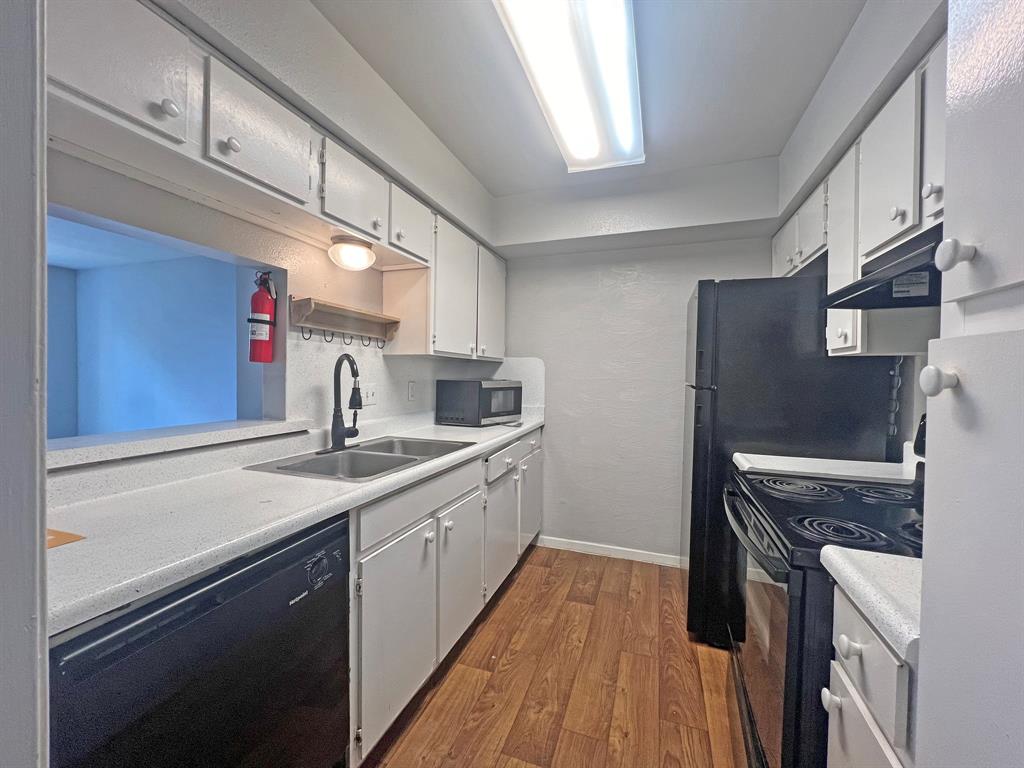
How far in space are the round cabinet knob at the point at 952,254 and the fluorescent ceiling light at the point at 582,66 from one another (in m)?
1.23

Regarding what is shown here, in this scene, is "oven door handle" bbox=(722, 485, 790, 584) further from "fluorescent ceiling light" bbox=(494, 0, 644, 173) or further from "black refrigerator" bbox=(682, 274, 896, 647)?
"fluorescent ceiling light" bbox=(494, 0, 644, 173)

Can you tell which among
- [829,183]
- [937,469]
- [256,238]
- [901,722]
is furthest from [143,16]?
[829,183]

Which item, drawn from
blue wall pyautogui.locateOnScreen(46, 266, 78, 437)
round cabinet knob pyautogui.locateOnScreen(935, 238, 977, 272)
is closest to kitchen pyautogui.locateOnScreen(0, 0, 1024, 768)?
round cabinet knob pyautogui.locateOnScreen(935, 238, 977, 272)

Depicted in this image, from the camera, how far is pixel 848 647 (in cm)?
75

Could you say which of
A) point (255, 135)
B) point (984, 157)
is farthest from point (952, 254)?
point (255, 135)

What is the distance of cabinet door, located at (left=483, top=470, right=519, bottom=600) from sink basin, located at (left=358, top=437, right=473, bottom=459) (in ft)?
0.98

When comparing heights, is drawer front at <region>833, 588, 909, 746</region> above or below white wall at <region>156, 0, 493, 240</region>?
below

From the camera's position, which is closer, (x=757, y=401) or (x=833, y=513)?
(x=833, y=513)

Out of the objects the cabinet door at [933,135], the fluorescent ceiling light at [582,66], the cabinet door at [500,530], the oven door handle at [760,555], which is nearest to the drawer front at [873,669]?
the oven door handle at [760,555]

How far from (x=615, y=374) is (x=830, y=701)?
2.17 m

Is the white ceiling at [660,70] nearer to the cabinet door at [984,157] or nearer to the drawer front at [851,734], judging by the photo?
the cabinet door at [984,157]

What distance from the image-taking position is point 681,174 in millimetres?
2361

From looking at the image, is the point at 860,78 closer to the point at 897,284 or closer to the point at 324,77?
the point at 897,284

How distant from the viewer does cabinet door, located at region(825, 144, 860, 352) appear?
56.5 inches
